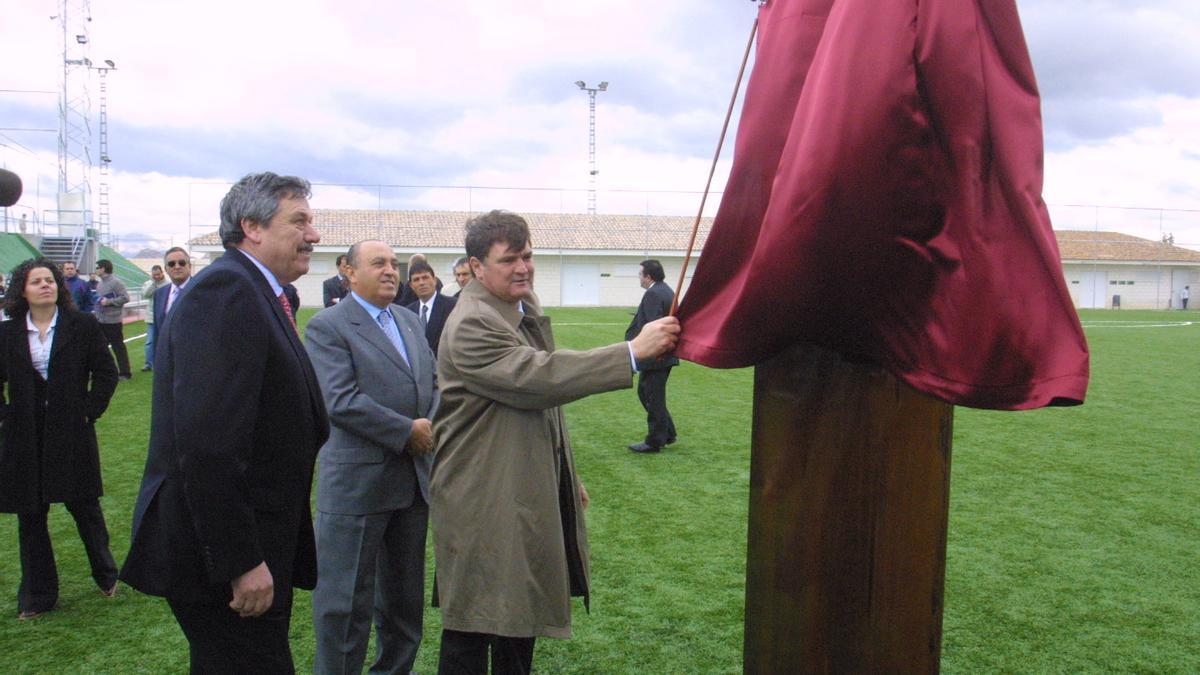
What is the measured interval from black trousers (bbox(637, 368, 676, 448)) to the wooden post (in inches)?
255

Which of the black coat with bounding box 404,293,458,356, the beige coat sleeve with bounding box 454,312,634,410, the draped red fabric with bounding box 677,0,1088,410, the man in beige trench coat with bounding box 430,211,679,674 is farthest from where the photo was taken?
the black coat with bounding box 404,293,458,356

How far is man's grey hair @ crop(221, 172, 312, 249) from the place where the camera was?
2275 mm

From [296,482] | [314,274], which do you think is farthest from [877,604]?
[314,274]

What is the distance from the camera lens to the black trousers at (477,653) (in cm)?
269

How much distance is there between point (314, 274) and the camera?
4044cm

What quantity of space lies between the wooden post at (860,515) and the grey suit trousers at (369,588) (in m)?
2.26

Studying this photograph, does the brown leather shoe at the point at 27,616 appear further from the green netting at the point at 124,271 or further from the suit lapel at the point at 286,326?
the green netting at the point at 124,271

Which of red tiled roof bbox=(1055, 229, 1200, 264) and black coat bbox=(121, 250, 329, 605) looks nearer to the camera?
black coat bbox=(121, 250, 329, 605)

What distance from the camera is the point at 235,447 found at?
2.00m

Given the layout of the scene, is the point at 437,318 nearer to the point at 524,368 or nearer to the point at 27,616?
the point at 27,616

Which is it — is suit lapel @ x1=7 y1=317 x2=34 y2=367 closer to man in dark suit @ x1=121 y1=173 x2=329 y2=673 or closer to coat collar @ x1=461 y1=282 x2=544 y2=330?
man in dark suit @ x1=121 y1=173 x2=329 y2=673

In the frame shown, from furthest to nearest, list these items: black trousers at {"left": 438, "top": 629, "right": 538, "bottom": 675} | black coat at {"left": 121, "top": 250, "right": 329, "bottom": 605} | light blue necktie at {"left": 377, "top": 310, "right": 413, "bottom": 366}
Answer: light blue necktie at {"left": 377, "top": 310, "right": 413, "bottom": 366}
black trousers at {"left": 438, "top": 629, "right": 538, "bottom": 675}
black coat at {"left": 121, "top": 250, "right": 329, "bottom": 605}

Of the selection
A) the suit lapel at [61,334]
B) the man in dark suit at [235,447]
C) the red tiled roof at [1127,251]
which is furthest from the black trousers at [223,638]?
the red tiled roof at [1127,251]

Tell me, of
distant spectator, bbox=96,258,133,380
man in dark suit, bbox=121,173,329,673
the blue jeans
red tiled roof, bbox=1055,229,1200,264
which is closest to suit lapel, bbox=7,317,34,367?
man in dark suit, bbox=121,173,329,673
